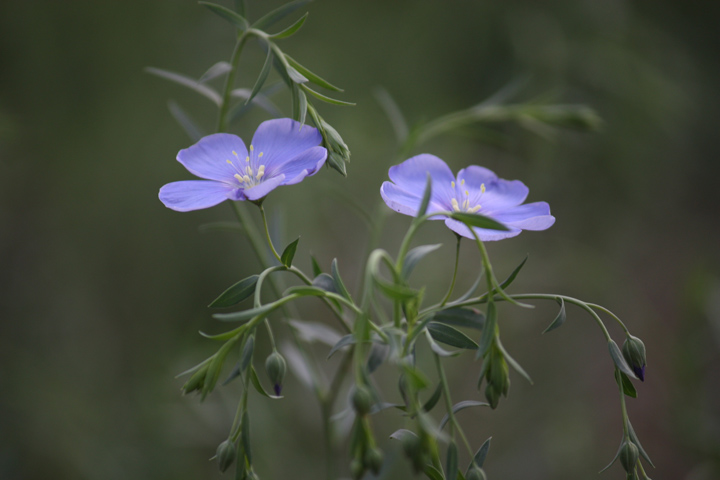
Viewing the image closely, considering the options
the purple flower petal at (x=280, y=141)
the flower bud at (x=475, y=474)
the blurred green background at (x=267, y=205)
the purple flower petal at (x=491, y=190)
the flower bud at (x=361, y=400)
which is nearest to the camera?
the flower bud at (x=361, y=400)

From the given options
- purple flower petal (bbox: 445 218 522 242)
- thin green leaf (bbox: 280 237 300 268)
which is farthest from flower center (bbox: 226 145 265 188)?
purple flower petal (bbox: 445 218 522 242)

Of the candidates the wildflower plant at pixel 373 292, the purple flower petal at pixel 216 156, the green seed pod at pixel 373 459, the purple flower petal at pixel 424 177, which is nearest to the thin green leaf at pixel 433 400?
the wildflower plant at pixel 373 292

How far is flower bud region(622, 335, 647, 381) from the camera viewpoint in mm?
680

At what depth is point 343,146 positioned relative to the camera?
684 millimetres

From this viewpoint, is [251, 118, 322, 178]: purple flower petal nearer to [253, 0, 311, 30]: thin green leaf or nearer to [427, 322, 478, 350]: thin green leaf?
[253, 0, 311, 30]: thin green leaf

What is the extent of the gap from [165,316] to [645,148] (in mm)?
1732

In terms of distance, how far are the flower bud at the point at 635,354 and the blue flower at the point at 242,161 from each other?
16.8 inches

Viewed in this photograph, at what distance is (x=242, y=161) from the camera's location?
0.77 m

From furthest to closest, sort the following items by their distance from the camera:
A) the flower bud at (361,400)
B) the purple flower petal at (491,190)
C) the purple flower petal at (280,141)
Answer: the purple flower petal at (491,190) < the purple flower petal at (280,141) < the flower bud at (361,400)

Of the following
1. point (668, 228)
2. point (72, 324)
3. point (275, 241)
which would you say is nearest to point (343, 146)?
point (275, 241)

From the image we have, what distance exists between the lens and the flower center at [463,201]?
82 centimetres

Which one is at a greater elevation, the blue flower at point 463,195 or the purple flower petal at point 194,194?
the purple flower petal at point 194,194

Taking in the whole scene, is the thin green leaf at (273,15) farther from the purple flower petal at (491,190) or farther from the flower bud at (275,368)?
the flower bud at (275,368)

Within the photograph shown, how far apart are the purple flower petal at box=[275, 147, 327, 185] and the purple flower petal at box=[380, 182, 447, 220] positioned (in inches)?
3.3
